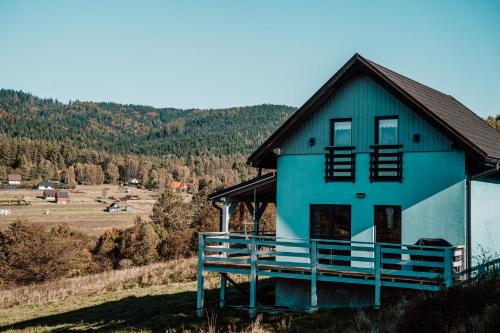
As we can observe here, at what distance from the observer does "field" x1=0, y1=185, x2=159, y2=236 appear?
11288cm

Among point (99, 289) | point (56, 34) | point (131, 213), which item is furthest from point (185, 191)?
point (99, 289)

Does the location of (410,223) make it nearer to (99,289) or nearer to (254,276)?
(254,276)

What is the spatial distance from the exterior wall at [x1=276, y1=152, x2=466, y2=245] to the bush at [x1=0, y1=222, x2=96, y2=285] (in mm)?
48333

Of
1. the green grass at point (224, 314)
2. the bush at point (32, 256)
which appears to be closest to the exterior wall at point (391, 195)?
the green grass at point (224, 314)

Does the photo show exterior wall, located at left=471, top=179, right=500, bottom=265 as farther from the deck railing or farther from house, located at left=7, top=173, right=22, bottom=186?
house, located at left=7, top=173, right=22, bottom=186

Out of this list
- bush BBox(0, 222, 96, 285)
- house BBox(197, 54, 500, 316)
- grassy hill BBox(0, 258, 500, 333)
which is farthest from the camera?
bush BBox(0, 222, 96, 285)

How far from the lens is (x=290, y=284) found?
18281 millimetres

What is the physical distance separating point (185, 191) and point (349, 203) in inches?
7071

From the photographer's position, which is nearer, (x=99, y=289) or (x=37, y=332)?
(x=37, y=332)

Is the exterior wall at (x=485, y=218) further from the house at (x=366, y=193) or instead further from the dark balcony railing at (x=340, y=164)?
the dark balcony railing at (x=340, y=164)

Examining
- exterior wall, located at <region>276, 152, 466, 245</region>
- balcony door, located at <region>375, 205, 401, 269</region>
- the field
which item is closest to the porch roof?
exterior wall, located at <region>276, 152, 466, 245</region>

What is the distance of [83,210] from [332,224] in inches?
5260

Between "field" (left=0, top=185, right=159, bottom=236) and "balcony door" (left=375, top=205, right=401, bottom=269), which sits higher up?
"balcony door" (left=375, top=205, right=401, bottom=269)

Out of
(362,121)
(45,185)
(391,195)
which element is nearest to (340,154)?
(362,121)
